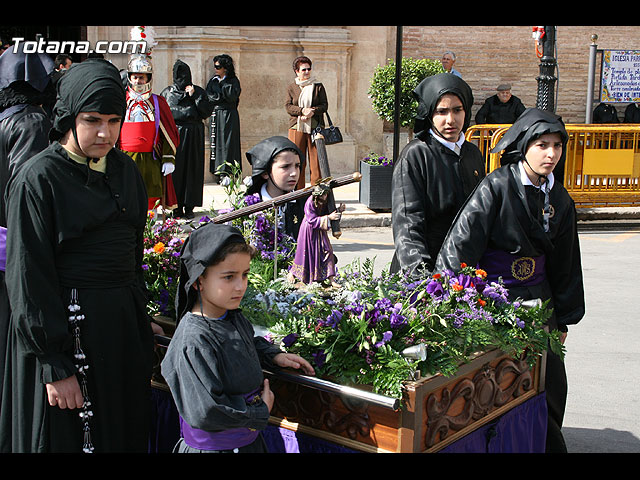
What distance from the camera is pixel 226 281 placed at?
3.05 metres

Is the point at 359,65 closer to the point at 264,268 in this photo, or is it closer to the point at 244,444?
the point at 264,268

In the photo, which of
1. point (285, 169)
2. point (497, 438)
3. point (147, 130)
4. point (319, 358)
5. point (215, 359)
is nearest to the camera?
point (215, 359)

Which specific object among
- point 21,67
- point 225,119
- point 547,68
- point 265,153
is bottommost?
point 265,153

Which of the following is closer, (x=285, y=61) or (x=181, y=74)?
(x=181, y=74)

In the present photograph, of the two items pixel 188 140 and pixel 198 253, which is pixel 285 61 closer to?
pixel 188 140

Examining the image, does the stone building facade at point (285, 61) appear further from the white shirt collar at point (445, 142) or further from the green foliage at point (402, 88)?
the white shirt collar at point (445, 142)

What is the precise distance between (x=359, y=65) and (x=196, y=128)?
18.3ft

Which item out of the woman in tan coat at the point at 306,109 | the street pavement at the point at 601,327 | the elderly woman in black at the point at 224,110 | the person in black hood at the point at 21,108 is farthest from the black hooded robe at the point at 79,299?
the elderly woman in black at the point at 224,110

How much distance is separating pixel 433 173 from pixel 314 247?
1254 millimetres

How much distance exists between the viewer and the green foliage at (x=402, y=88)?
1412cm

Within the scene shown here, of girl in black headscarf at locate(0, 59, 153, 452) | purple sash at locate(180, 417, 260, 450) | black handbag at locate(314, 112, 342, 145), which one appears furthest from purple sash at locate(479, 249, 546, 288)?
black handbag at locate(314, 112, 342, 145)

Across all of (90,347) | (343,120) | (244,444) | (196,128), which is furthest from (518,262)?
(343,120)

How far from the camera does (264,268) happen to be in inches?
198

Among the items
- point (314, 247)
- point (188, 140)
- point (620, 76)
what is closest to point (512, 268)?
point (314, 247)
